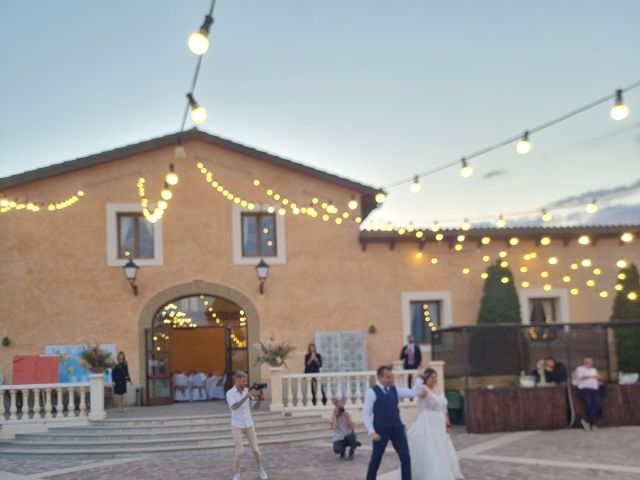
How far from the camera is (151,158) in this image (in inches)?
765

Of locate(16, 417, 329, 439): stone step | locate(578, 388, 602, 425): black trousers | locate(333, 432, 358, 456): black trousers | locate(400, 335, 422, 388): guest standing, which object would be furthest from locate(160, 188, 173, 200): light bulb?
locate(578, 388, 602, 425): black trousers

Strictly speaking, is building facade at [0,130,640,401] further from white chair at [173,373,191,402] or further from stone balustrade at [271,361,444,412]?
stone balustrade at [271,361,444,412]

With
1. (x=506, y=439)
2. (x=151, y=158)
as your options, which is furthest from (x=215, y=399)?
(x=506, y=439)

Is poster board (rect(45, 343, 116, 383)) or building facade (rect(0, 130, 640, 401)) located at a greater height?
building facade (rect(0, 130, 640, 401))

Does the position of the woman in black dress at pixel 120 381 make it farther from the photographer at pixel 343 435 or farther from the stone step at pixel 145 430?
the photographer at pixel 343 435

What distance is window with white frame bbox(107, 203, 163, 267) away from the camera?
61.8ft

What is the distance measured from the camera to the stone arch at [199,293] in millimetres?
18672

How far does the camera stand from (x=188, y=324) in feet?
64.7

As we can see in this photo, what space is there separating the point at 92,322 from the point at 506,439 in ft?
33.3

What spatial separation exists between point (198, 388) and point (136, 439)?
20.5 feet

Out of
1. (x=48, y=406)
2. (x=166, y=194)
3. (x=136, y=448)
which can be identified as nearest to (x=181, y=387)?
(x=48, y=406)

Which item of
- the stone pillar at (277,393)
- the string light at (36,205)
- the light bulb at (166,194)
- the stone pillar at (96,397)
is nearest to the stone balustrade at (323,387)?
the stone pillar at (277,393)

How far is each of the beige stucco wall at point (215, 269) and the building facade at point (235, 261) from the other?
33 millimetres

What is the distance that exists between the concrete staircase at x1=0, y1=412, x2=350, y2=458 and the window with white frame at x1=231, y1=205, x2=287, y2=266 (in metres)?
4.76
